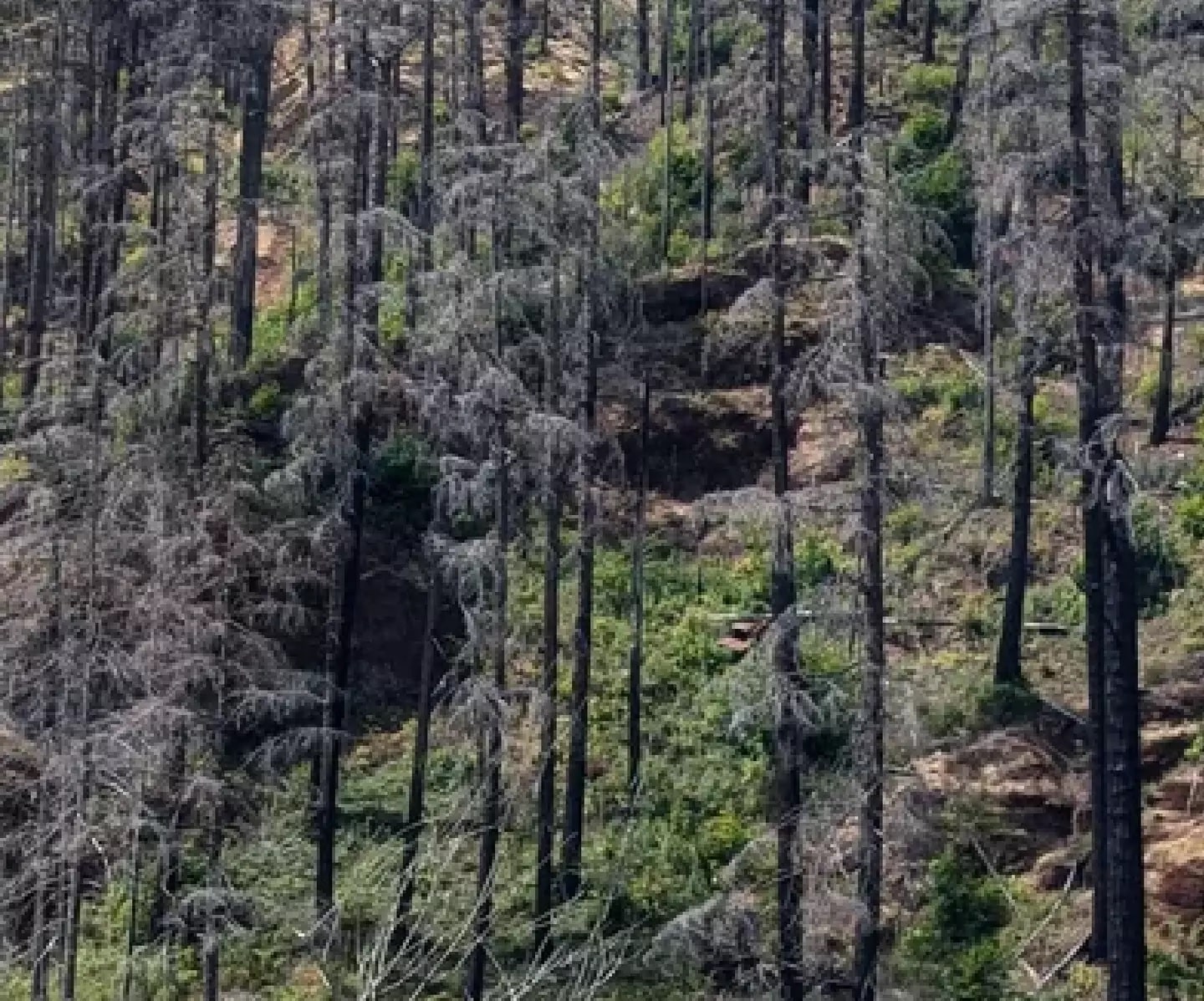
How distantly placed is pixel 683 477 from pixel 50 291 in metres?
13.8

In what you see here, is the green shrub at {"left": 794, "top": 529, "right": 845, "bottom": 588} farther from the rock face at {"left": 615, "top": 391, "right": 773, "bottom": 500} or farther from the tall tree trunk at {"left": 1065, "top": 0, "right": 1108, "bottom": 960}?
the tall tree trunk at {"left": 1065, "top": 0, "right": 1108, "bottom": 960}

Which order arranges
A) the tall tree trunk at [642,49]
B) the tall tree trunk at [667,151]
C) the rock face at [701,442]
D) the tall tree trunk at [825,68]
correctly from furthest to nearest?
the tall tree trunk at [642,49]
the tall tree trunk at [825,68]
the tall tree trunk at [667,151]
the rock face at [701,442]

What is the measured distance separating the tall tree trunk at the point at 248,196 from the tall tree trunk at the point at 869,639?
15.4m

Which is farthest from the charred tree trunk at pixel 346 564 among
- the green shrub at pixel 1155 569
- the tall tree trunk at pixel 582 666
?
the green shrub at pixel 1155 569

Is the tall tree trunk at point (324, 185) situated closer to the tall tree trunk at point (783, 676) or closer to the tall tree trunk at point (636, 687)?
the tall tree trunk at point (636, 687)

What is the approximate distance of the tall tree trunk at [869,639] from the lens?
17984mm

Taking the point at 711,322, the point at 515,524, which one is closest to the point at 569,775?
the point at 515,524

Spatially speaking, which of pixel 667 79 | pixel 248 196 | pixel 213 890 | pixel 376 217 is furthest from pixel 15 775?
pixel 667 79

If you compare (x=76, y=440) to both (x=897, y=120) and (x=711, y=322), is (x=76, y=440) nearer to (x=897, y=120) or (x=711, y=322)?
(x=711, y=322)

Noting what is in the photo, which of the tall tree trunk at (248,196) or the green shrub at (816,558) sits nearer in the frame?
the green shrub at (816,558)

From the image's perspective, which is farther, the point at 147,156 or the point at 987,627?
the point at 987,627

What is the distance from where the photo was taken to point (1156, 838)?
875 inches

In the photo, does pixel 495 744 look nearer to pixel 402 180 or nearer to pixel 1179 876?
pixel 1179 876

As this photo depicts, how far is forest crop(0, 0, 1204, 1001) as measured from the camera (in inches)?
734
